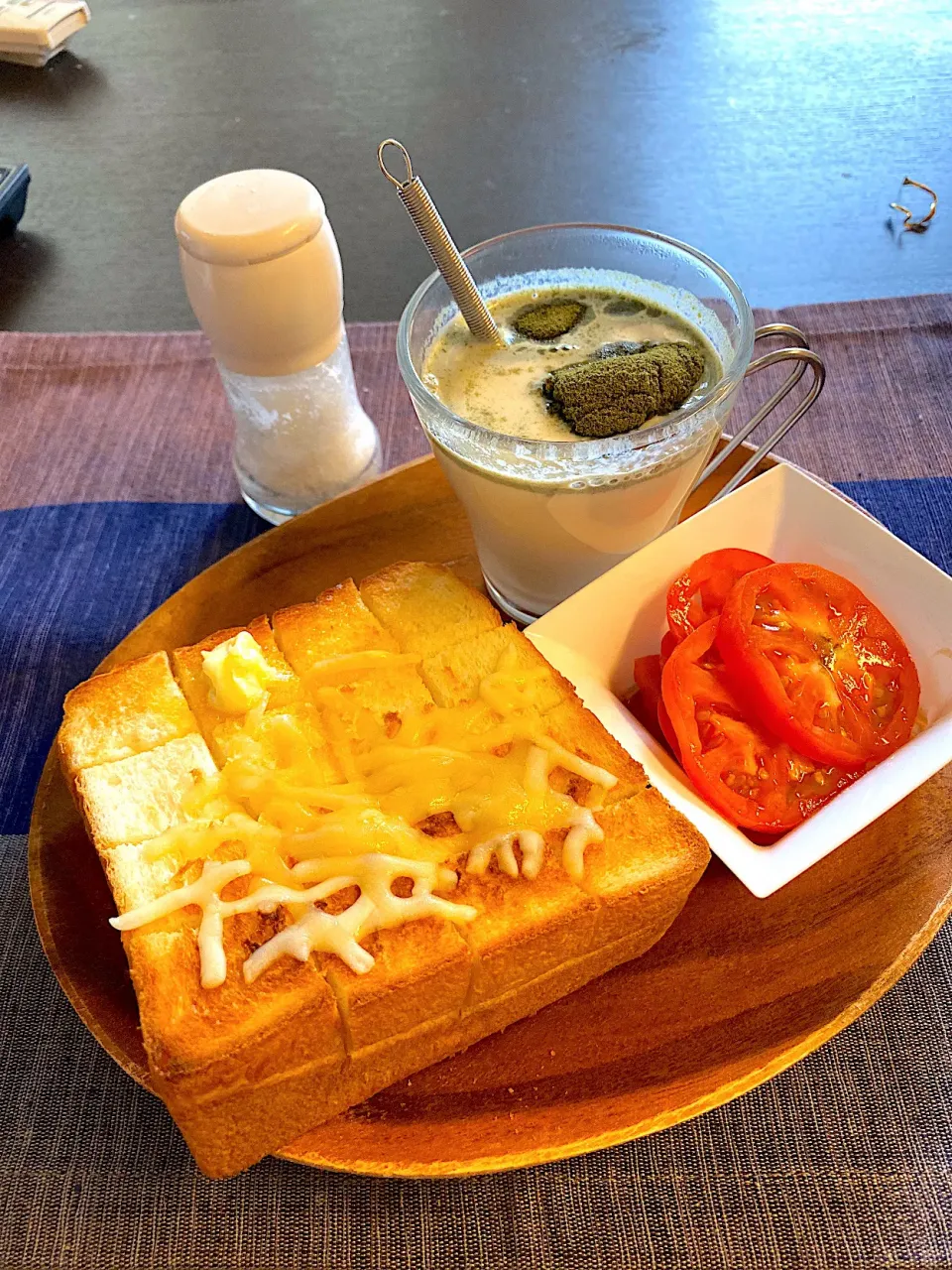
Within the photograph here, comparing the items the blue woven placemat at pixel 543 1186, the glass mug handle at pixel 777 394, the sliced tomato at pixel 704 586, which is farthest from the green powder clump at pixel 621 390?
the blue woven placemat at pixel 543 1186

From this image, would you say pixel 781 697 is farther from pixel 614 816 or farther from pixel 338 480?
pixel 338 480

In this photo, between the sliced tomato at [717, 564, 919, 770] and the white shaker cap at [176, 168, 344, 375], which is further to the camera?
the white shaker cap at [176, 168, 344, 375]

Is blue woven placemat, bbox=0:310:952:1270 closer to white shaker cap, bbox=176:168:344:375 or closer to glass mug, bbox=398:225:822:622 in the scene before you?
glass mug, bbox=398:225:822:622

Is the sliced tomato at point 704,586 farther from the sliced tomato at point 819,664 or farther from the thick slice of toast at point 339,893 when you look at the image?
the thick slice of toast at point 339,893

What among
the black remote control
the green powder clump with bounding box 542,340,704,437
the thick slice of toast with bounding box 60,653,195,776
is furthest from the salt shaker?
the black remote control

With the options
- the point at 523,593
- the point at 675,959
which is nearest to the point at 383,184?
the point at 523,593

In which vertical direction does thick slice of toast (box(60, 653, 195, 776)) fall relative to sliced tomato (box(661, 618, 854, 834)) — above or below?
above

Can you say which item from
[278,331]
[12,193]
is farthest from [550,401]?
[12,193]

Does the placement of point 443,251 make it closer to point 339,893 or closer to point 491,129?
point 339,893
